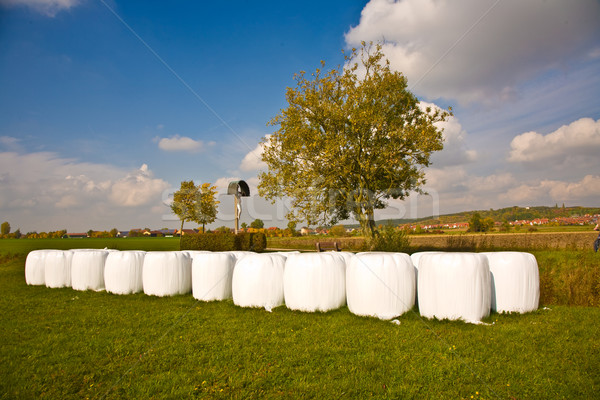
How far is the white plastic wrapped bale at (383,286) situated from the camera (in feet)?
19.9

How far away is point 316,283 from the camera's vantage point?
255 inches

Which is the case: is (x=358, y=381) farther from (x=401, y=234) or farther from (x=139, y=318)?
(x=401, y=234)

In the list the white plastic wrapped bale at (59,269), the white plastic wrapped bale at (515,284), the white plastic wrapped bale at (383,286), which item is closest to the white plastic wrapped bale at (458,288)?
the white plastic wrapped bale at (383,286)

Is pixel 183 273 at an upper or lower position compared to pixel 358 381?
upper

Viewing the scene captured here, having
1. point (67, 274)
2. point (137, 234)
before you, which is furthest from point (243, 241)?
point (137, 234)

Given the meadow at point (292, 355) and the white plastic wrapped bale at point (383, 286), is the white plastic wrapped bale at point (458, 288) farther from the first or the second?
the white plastic wrapped bale at point (383, 286)

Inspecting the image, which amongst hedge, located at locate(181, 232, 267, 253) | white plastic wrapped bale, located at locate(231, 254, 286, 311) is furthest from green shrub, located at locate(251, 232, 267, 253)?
white plastic wrapped bale, located at locate(231, 254, 286, 311)

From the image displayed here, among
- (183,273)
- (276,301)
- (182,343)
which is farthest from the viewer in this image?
(183,273)

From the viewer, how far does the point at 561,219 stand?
5125cm

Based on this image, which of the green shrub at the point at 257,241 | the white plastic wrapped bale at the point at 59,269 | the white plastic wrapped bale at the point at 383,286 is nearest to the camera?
the white plastic wrapped bale at the point at 383,286

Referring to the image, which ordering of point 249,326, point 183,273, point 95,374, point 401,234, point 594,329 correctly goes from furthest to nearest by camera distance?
1. point 401,234
2. point 183,273
3. point 249,326
4. point 594,329
5. point 95,374

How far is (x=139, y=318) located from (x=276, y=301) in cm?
253

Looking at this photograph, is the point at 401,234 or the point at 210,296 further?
the point at 401,234

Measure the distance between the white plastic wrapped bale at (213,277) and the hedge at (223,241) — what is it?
14.5 meters
